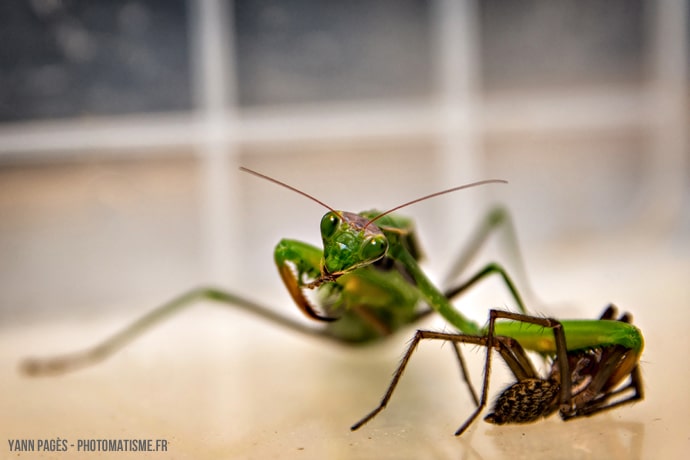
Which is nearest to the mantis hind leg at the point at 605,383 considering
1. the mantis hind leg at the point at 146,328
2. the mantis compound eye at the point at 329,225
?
the mantis compound eye at the point at 329,225

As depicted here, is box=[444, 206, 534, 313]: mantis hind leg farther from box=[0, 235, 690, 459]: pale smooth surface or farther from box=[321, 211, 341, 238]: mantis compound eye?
box=[321, 211, 341, 238]: mantis compound eye

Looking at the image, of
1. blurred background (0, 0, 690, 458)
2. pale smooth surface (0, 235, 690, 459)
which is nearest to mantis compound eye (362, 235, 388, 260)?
pale smooth surface (0, 235, 690, 459)

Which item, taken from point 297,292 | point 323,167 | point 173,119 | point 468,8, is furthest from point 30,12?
point 468,8

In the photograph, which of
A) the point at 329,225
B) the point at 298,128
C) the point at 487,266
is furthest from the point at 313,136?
the point at 329,225

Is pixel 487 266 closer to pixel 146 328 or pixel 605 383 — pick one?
pixel 605 383

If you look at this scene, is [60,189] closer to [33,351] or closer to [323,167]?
[33,351]

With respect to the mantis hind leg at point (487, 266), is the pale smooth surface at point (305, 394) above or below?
below

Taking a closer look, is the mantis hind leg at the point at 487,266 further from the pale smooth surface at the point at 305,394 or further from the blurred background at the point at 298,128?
the blurred background at the point at 298,128
